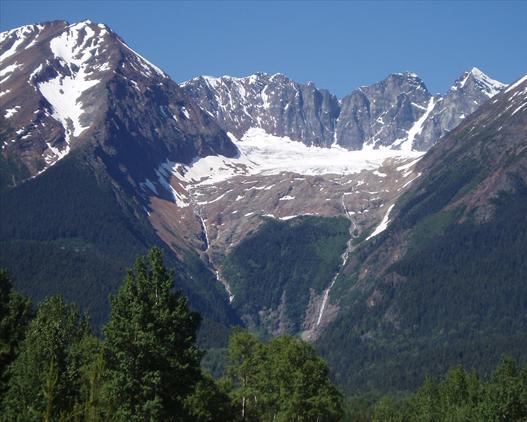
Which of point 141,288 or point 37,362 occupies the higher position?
point 141,288

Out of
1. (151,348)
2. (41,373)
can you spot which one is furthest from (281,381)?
(41,373)

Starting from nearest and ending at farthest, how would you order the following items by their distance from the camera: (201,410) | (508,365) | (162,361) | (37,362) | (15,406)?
(15,406) < (37,362) < (162,361) < (201,410) < (508,365)

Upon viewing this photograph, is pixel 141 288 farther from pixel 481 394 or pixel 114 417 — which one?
pixel 481 394

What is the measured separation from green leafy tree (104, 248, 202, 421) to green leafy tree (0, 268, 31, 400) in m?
10.9

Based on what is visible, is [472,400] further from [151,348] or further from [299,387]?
[151,348]

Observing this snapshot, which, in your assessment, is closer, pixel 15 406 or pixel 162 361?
pixel 15 406

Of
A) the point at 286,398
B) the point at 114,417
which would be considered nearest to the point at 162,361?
the point at 114,417

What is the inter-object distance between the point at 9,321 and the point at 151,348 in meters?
20.5

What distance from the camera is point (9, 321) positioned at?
7994cm

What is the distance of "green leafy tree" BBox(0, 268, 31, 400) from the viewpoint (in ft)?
248

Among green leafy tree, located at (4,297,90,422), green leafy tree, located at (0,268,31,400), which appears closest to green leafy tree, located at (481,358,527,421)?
green leafy tree, located at (0,268,31,400)

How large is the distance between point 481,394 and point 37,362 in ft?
282

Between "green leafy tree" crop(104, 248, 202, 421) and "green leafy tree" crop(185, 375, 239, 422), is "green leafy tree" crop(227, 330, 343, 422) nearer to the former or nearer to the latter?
"green leafy tree" crop(185, 375, 239, 422)

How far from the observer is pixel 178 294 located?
223ft
